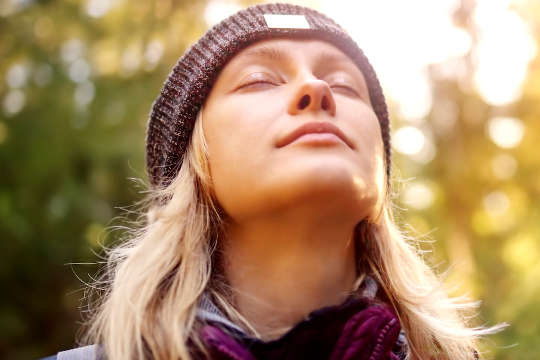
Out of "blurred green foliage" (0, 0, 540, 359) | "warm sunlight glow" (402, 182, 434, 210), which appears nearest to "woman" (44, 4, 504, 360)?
"blurred green foliage" (0, 0, 540, 359)

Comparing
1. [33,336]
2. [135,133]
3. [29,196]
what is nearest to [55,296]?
[33,336]

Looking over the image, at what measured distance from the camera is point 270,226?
5.59 feet

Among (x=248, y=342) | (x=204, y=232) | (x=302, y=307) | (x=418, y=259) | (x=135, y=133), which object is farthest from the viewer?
(x=135, y=133)

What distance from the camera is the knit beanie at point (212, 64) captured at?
1966 millimetres

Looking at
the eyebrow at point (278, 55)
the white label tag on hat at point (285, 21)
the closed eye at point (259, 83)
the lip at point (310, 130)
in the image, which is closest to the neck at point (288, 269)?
the lip at point (310, 130)

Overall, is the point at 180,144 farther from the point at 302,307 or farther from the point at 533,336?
the point at 533,336

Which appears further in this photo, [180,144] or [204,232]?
[180,144]

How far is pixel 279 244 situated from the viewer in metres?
1.72

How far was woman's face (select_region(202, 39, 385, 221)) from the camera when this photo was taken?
1.60m

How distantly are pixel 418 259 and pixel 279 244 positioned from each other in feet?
2.83

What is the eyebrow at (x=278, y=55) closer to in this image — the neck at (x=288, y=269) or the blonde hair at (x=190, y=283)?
the blonde hair at (x=190, y=283)

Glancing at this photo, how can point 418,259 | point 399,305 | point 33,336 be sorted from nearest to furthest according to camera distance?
point 399,305, point 418,259, point 33,336

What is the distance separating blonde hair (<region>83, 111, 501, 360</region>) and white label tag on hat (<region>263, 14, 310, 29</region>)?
463mm

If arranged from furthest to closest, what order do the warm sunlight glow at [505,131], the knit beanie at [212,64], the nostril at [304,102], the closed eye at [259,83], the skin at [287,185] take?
the warm sunlight glow at [505,131], the knit beanie at [212,64], the closed eye at [259,83], the nostril at [304,102], the skin at [287,185]
